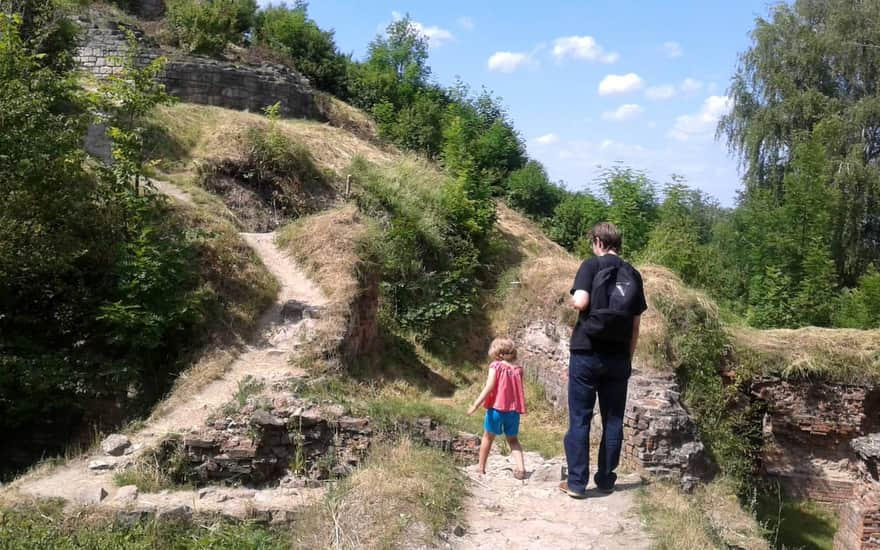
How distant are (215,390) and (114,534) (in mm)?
2936

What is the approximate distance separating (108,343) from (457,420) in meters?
4.58

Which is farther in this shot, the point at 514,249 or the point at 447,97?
the point at 447,97

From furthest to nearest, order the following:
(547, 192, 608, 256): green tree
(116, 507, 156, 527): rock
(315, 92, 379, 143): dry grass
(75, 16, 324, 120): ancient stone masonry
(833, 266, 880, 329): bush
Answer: (315, 92, 379, 143): dry grass → (547, 192, 608, 256): green tree → (75, 16, 324, 120): ancient stone masonry → (833, 266, 880, 329): bush → (116, 507, 156, 527): rock

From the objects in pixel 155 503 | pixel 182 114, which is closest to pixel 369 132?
pixel 182 114

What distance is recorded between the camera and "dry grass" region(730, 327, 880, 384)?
1166 cm

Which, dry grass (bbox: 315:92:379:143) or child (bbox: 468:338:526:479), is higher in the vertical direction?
dry grass (bbox: 315:92:379:143)

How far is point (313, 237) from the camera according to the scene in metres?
12.5

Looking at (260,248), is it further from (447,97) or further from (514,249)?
(447,97)

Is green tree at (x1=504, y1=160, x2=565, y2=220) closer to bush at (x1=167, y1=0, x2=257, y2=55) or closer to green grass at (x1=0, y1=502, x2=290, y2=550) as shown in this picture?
bush at (x1=167, y1=0, x2=257, y2=55)

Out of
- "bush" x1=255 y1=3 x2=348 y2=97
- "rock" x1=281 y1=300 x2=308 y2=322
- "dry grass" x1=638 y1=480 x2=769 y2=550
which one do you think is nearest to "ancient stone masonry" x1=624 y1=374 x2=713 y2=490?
"dry grass" x1=638 y1=480 x2=769 y2=550

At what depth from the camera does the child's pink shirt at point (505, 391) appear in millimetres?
6340

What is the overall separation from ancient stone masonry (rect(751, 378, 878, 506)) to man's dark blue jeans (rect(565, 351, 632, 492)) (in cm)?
709

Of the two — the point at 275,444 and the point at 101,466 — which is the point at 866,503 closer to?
the point at 275,444

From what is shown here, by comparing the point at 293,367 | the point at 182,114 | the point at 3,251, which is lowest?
the point at 293,367
